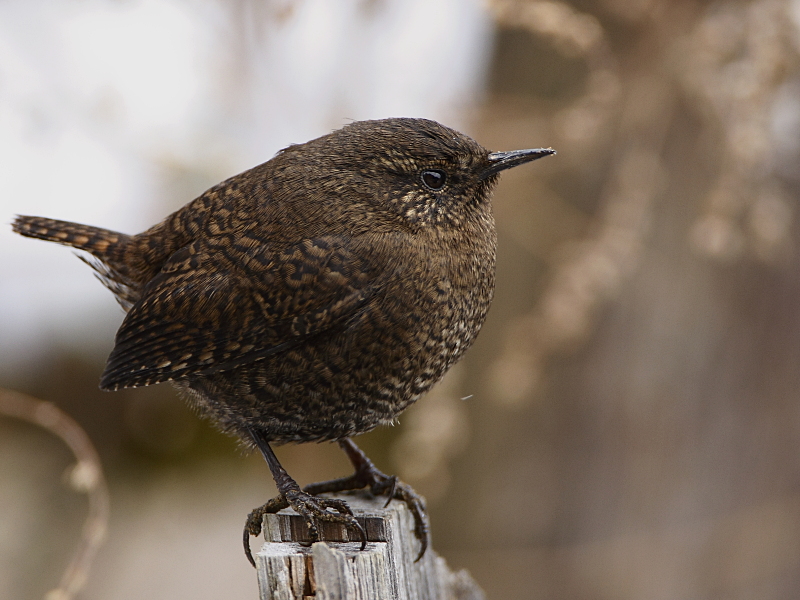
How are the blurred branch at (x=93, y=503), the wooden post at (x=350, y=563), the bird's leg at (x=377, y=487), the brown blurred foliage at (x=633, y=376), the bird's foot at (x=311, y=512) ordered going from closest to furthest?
the wooden post at (x=350, y=563) → the bird's foot at (x=311, y=512) → the blurred branch at (x=93, y=503) → the bird's leg at (x=377, y=487) → the brown blurred foliage at (x=633, y=376)

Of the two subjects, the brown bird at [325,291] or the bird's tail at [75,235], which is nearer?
the brown bird at [325,291]

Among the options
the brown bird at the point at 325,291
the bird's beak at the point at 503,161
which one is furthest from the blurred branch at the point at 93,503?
the bird's beak at the point at 503,161

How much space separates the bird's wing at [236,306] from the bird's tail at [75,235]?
1.32ft

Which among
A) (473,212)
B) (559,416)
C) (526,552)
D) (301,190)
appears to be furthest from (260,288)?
(526,552)

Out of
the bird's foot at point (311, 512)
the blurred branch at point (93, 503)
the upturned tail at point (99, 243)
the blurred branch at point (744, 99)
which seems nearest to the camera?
the bird's foot at point (311, 512)

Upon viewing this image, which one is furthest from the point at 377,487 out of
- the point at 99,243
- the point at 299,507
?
the point at 99,243

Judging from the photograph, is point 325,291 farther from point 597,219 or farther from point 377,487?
point 597,219

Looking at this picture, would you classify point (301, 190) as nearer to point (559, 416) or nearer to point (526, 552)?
point (559, 416)

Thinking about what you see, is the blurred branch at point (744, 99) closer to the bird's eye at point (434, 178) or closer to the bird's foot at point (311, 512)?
the bird's eye at point (434, 178)

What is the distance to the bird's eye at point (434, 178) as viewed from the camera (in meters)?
2.23

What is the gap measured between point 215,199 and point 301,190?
324 millimetres

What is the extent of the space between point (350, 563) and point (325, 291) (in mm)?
677

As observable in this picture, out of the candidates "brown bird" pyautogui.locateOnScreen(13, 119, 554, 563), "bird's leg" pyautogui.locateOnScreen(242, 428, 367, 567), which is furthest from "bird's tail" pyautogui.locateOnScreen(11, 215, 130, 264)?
"bird's leg" pyautogui.locateOnScreen(242, 428, 367, 567)

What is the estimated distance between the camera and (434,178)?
2.24 metres
